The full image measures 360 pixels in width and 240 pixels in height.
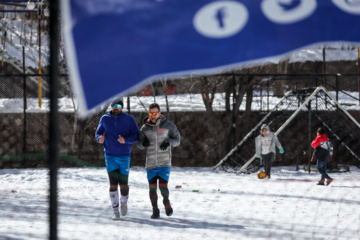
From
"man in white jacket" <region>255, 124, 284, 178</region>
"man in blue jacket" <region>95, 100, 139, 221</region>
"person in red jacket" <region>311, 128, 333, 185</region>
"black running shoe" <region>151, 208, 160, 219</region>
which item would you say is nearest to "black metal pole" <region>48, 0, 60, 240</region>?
"man in blue jacket" <region>95, 100, 139, 221</region>

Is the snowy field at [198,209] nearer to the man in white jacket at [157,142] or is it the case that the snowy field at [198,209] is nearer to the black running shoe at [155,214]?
the black running shoe at [155,214]

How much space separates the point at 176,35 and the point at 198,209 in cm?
630

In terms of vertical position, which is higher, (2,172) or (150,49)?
(150,49)

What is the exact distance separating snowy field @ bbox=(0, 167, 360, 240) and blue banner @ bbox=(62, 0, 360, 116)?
4.10 meters

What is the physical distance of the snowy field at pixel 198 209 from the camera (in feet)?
22.1

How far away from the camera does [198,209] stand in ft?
28.3

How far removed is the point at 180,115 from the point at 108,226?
9.94 meters

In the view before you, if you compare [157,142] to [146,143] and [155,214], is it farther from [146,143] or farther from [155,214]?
[155,214]

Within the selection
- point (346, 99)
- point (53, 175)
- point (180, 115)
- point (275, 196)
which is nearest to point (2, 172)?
point (180, 115)

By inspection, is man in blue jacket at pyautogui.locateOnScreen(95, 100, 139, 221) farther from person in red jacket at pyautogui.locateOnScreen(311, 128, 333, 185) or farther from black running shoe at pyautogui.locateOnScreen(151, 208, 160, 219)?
person in red jacket at pyautogui.locateOnScreen(311, 128, 333, 185)

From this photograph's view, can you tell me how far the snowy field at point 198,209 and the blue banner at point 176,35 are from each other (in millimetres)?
4098

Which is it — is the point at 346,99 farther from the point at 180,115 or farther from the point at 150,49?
the point at 150,49

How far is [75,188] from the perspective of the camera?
1150 centimetres

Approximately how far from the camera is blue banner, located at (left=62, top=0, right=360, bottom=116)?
100.0 inches
